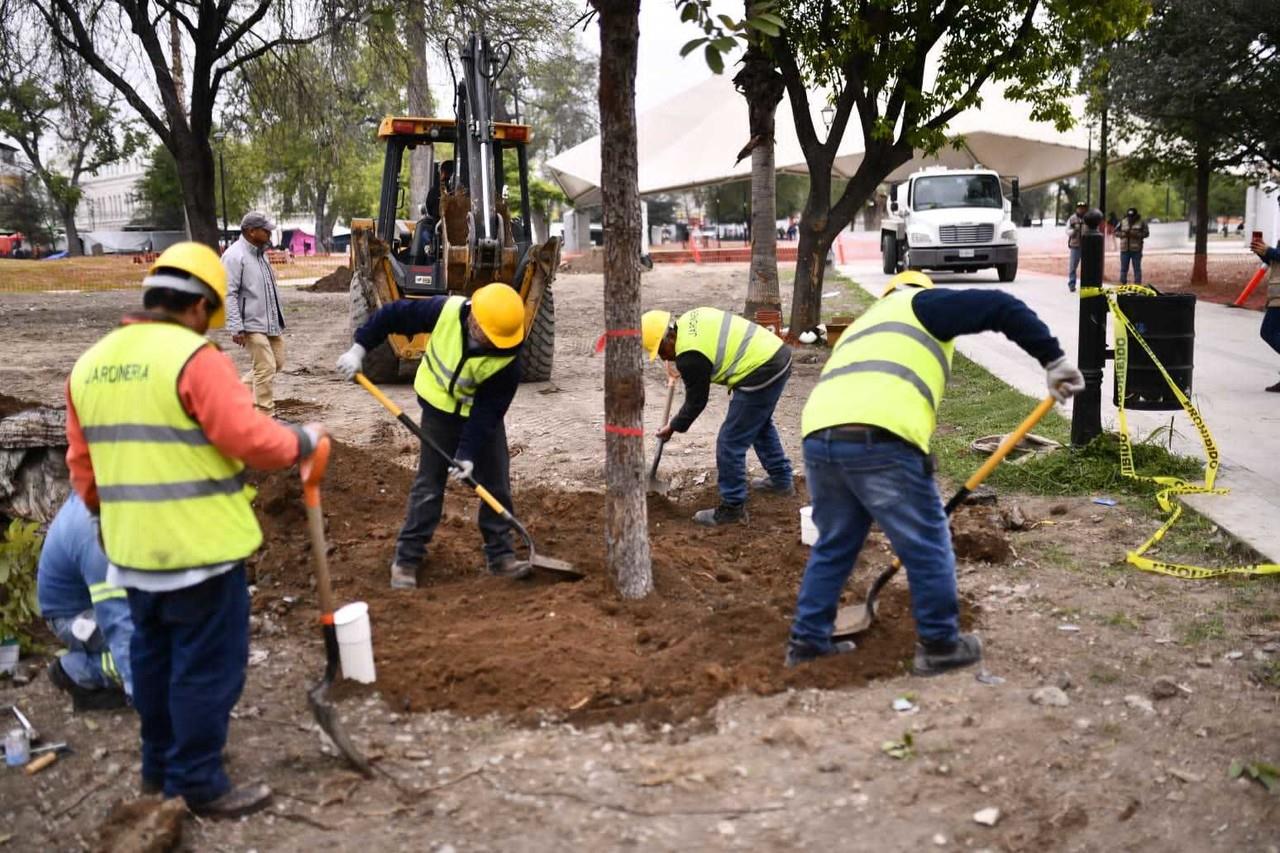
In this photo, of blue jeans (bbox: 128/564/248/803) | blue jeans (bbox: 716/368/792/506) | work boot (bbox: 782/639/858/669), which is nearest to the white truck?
blue jeans (bbox: 716/368/792/506)

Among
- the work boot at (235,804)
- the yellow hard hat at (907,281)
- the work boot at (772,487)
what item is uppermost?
the yellow hard hat at (907,281)

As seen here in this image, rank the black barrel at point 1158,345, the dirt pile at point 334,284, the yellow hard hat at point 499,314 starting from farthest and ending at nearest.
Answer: the dirt pile at point 334,284 → the black barrel at point 1158,345 → the yellow hard hat at point 499,314

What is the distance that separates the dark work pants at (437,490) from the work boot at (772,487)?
2063 millimetres

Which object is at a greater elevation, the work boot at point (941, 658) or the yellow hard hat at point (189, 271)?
the yellow hard hat at point (189, 271)

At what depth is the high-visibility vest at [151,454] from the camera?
3438 mm

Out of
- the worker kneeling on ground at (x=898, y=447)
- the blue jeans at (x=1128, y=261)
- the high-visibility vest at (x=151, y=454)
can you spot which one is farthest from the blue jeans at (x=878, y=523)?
the blue jeans at (x=1128, y=261)

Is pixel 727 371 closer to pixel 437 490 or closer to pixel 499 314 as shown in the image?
pixel 499 314

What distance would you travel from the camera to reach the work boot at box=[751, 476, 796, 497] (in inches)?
293

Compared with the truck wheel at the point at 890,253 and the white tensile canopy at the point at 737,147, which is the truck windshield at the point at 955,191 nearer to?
the truck wheel at the point at 890,253

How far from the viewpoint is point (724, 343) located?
6676 mm

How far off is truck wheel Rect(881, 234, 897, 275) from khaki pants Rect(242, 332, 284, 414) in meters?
21.0

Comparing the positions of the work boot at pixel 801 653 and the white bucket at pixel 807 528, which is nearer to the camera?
the work boot at pixel 801 653

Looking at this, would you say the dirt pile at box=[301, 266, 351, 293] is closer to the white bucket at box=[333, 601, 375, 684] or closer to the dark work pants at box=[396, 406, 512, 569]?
the dark work pants at box=[396, 406, 512, 569]

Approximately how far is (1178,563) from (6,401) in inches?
239
